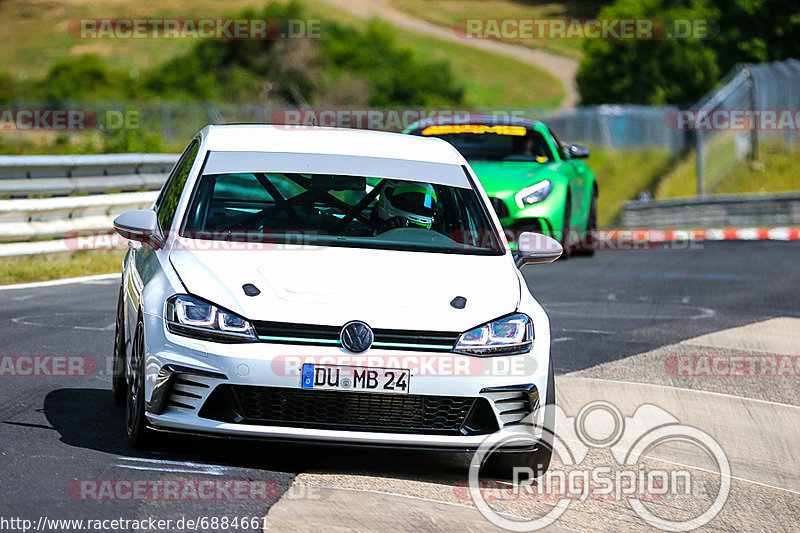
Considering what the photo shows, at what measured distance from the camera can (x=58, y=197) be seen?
47.1ft

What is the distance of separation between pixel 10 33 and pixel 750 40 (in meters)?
55.7

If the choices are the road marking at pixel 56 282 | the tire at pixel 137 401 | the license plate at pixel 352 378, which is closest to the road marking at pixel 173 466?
the tire at pixel 137 401

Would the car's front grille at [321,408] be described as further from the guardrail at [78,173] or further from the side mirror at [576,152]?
the side mirror at [576,152]

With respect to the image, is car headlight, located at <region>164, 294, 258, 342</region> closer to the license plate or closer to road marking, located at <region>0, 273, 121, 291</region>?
the license plate

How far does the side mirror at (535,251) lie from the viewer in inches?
275

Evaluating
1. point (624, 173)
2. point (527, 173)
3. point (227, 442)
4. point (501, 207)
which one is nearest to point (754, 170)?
point (624, 173)

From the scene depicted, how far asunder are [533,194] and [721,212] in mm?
13880

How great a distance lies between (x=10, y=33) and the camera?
99.6 m

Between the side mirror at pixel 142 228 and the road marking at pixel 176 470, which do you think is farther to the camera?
the side mirror at pixel 142 228

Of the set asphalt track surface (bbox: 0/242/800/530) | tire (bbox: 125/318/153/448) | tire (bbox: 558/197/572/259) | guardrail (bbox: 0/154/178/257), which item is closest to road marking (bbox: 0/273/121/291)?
asphalt track surface (bbox: 0/242/800/530)

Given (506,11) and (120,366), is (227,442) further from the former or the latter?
(506,11)

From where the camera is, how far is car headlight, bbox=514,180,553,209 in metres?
13.7

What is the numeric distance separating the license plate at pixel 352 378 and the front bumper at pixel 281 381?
3cm

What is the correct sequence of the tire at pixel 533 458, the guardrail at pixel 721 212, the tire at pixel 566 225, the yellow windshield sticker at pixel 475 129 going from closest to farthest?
the tire at pixel 533 458 → the tire at pixel 566 225 → the yellow windshield sticker at pixel 475 129 → the guardrail at pixel 721 212
